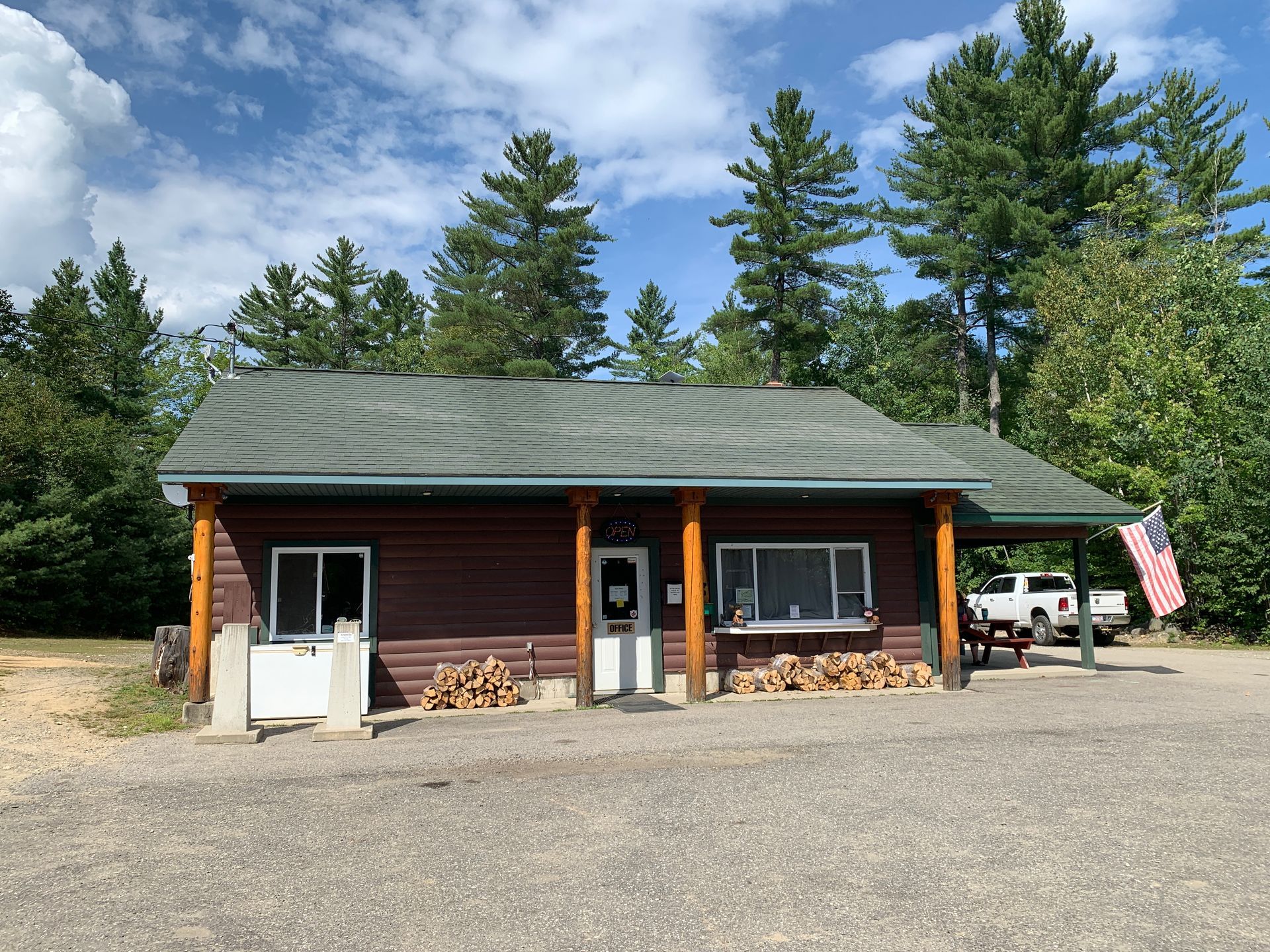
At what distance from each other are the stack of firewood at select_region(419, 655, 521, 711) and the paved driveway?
218 cm

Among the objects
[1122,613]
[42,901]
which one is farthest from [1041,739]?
[1122,613]

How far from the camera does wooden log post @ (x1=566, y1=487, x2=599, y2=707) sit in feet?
37.3

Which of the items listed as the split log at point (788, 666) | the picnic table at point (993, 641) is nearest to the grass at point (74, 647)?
the split log at point (788, 666)

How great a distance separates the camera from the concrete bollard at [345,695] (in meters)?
9.34

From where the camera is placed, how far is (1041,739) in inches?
342

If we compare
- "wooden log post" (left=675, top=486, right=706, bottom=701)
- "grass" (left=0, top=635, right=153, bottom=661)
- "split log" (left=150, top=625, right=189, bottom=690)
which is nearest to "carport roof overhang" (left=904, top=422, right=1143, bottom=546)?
"wooden log post" (left=675, top=486, right=706, bottom=701)

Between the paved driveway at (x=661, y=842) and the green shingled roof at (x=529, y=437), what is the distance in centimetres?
321

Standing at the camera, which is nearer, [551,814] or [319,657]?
[551,814]

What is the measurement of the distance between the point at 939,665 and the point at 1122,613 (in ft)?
34.9

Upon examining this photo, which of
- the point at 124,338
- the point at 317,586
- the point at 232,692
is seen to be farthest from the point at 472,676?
the point at 124,338

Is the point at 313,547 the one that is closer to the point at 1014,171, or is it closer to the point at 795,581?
the point at 795,581

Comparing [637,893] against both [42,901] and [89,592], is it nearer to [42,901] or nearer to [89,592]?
[42,901]

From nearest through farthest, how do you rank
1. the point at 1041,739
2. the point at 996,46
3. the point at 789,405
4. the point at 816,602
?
the point at 1041,739, the point at 816,602, the point at 789,405, the point at 996,46

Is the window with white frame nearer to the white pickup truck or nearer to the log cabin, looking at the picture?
the log cabin
